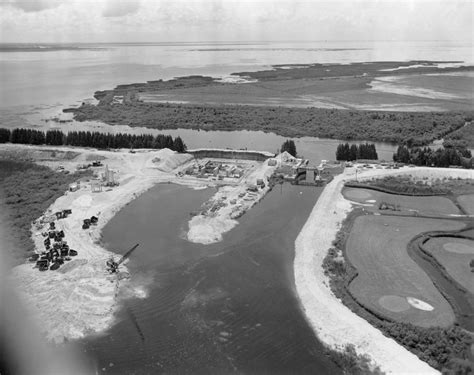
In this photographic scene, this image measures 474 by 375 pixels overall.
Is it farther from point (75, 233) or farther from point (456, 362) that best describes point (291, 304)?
point (75, 233)

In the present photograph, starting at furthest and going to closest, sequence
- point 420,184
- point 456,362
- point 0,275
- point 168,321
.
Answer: point 420,184 < point 0,275 < point 168,321 < point 456,362

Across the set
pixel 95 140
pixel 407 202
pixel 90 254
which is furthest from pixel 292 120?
pixel 90 254

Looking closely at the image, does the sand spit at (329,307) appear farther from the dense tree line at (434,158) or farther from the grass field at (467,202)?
the dense tree line at (434,158)

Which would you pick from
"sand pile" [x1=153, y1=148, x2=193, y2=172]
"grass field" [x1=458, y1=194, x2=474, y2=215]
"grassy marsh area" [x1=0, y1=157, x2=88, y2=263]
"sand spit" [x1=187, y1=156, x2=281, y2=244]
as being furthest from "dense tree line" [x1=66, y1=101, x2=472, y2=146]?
"grassy marsh area" [x1=0, y1=157, x2=88, y2=263]

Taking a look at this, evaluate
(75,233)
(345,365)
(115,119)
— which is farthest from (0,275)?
(115,119)

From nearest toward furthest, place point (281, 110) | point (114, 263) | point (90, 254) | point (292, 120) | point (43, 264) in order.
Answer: point (43, 264) → point (114, 263) → point (90, 254) → point (292, 120) → point (281, 110)

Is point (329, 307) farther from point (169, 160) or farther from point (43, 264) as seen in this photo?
point (169, 160)

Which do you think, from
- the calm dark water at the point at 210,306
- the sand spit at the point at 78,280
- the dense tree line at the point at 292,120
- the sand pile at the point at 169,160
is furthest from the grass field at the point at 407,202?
the dense tree line at the point at 292,120
